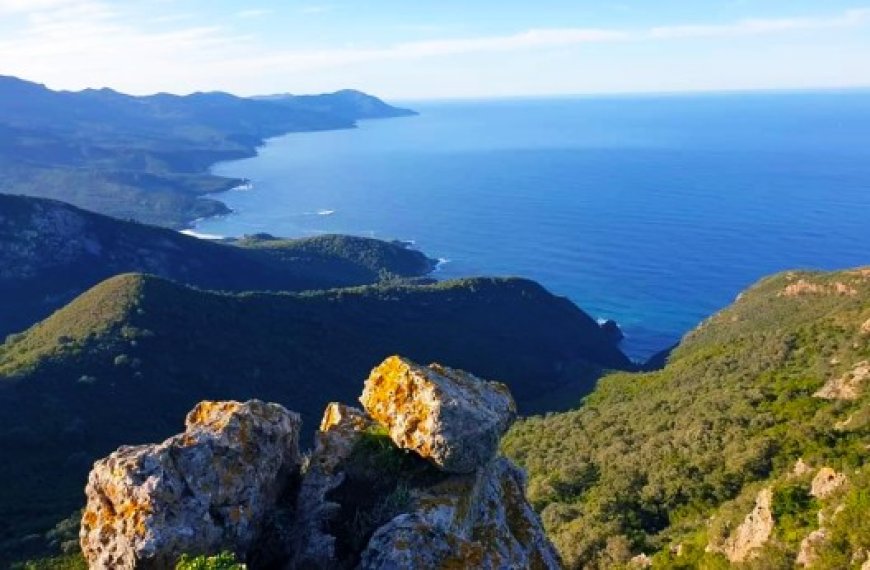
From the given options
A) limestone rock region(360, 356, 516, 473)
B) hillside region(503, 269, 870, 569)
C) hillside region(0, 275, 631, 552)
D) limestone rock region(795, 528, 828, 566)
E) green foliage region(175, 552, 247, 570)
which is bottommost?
hillside region(0, 275, 631, 552)

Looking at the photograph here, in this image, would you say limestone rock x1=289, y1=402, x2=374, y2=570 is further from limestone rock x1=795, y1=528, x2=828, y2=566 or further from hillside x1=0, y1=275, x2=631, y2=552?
hillside x1=0, y1=275, x2=631, y2=552

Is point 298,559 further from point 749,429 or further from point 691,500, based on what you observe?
point 749,429

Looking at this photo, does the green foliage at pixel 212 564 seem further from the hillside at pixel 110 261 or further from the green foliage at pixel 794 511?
the hillside at pixel 110 261

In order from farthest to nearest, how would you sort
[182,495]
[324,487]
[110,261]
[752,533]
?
[110,261]
[752,533]
[324,487]
[182,495]

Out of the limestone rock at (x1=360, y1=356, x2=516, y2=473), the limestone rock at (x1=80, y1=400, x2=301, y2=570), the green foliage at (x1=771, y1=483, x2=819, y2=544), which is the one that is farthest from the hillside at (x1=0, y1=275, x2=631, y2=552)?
the green foliage at (x1=771, y1=483, x2=819, y2=544)

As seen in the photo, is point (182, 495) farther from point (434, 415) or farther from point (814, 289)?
point (814, 289)

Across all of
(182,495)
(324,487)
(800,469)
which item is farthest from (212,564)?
(800,469)

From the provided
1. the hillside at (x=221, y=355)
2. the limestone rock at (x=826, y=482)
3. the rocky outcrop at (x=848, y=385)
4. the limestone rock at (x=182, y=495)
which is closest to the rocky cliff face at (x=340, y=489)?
the limestone rock at (x=182, y=495)
